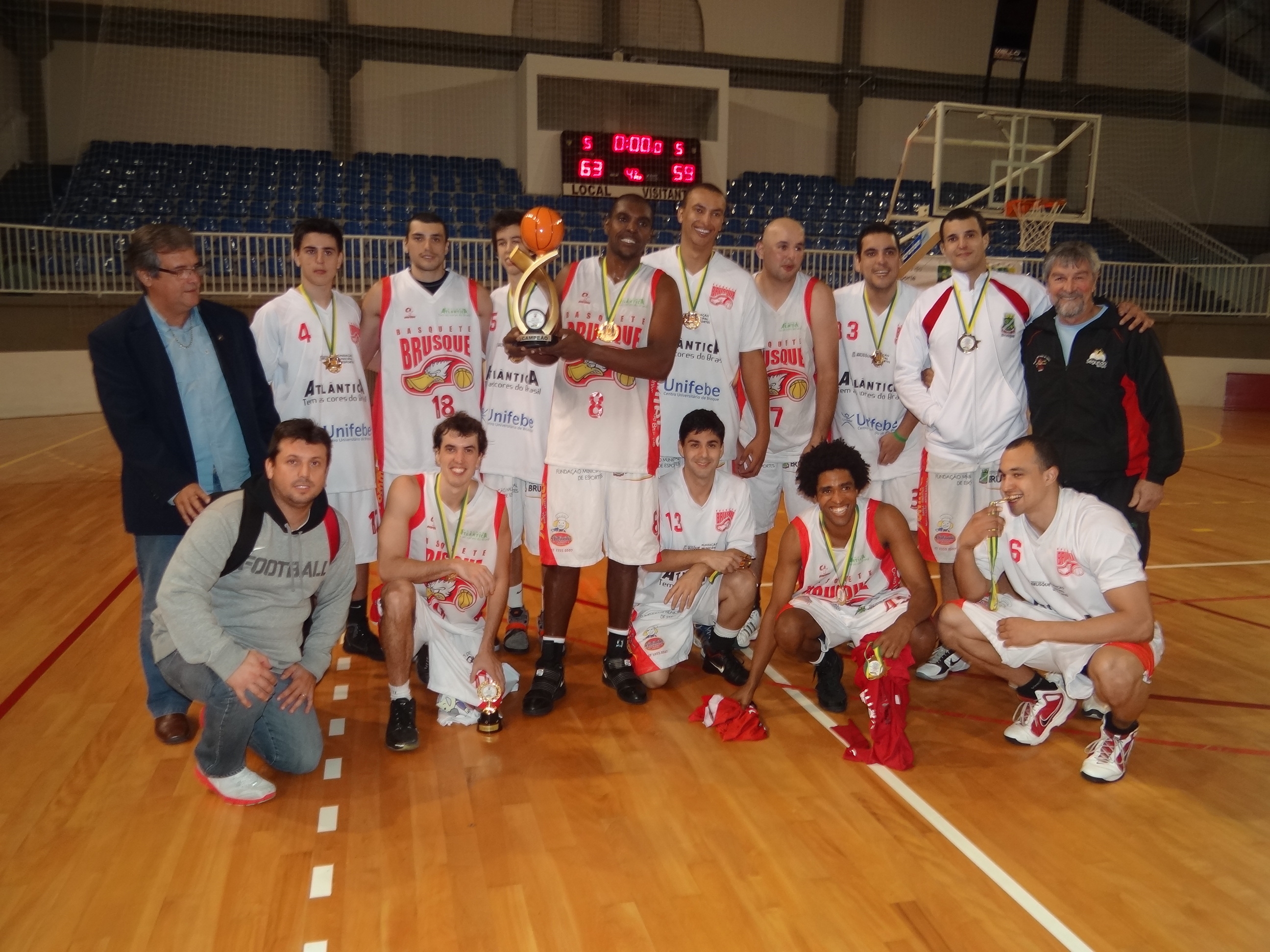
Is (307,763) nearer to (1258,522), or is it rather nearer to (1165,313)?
(1258,522)

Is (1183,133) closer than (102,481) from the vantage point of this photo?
No

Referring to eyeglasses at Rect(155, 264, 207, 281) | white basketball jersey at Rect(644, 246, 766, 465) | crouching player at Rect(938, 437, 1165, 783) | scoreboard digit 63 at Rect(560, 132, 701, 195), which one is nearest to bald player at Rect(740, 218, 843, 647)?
white basketball jersey at Rect(644, 246, 766, 465)

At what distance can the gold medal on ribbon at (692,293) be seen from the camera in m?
4.42

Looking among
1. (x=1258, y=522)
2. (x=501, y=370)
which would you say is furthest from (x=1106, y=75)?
(x=501, y=370)

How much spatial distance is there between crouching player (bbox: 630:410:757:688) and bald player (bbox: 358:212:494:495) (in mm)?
1109

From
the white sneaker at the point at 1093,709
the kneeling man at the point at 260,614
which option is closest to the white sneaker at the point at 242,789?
the kneeling man at the point at 260,614

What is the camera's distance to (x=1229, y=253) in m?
17.8

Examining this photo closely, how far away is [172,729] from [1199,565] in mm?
6291

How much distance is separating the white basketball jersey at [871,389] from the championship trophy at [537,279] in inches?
72.2

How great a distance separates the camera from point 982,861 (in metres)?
2.85

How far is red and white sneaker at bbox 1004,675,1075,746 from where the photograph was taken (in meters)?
3.73

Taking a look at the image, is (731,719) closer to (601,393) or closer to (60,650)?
(601,393)

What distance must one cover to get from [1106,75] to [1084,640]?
64.0 feet

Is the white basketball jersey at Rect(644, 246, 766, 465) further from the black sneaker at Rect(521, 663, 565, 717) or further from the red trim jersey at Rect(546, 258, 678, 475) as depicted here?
the black sneaker at Rect(521, 663, 565, 717)
